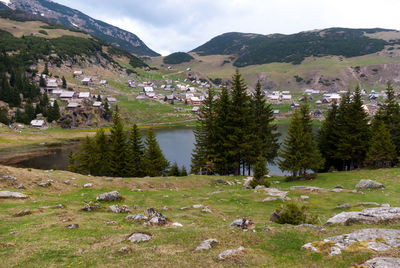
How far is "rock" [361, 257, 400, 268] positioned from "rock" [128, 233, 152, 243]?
1016cm

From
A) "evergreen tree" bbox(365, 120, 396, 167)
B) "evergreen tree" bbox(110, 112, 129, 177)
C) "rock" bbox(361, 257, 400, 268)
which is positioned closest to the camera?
"rock" bbox(361, 257, 400, 268)

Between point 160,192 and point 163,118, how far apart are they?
5433 inches

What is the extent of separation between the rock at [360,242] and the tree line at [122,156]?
4252 cm

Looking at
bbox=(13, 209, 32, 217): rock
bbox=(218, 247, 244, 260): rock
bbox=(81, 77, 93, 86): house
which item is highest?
bbox=(81, 77, 93, 86): house

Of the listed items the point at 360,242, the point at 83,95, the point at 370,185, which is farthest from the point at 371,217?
the point at 83,95

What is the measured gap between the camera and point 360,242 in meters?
10.5

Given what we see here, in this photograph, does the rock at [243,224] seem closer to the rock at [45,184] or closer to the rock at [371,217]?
the rock at [371,217]

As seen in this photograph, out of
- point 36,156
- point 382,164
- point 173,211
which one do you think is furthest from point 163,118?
point 173,211

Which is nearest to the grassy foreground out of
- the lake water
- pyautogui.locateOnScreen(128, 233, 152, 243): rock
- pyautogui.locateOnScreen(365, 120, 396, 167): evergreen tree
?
pyautogui.locateOnScreen(128, 233, 152, 243): rock

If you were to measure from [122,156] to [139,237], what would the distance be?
38938 millimetres

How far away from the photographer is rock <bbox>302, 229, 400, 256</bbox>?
9977 millimetres

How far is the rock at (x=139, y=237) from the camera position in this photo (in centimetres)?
1305

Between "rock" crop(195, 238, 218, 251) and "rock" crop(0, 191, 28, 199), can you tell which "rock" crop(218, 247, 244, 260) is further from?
"rock" crop(0, 191, 28, 199)

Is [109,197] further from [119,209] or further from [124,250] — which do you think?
[124,250]
